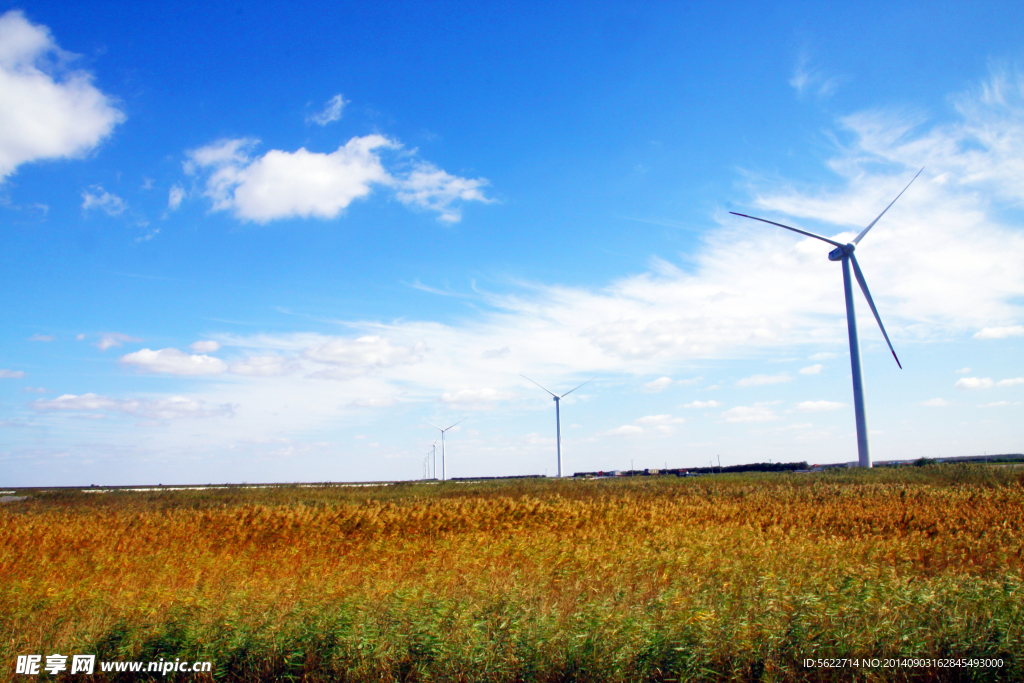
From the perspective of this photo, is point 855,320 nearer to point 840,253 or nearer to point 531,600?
point 840,253

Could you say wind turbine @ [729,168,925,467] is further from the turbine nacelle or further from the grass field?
the grass field

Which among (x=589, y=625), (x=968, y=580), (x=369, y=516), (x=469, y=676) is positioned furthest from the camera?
(x=369, y=516)

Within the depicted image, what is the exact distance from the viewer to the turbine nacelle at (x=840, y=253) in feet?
176

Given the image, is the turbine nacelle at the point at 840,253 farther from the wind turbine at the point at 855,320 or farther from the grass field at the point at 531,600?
the grass field at the point at 531,600

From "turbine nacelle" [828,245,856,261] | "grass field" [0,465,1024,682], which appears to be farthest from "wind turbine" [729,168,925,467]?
"grass field" [0,465,1024,682]

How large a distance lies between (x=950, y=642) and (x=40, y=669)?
11458mm

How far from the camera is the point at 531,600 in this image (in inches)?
369

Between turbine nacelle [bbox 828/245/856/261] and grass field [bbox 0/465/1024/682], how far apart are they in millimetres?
37330

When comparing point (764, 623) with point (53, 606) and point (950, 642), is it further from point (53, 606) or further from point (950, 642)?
point (53, 606)

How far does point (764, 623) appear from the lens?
7992mm

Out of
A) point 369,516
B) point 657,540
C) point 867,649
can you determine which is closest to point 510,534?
point 657,540

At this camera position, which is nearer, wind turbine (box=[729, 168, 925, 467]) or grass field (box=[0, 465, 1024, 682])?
grass field (box=[0, 465, 1024, 682])

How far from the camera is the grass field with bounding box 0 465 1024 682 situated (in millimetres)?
7320

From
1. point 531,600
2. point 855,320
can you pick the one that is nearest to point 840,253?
point 855,320
